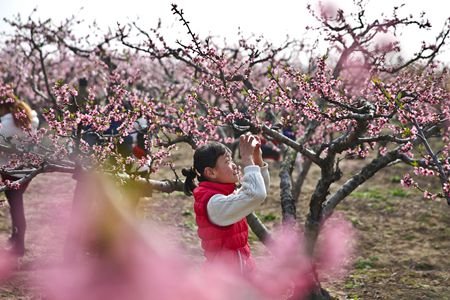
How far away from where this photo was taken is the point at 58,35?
12.7 m

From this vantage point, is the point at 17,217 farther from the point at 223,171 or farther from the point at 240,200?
the point at 240,200

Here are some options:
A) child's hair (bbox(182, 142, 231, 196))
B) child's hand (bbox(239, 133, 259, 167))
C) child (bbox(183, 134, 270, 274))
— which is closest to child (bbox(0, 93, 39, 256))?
child's hair (bbox(182, 142, 231, 196))

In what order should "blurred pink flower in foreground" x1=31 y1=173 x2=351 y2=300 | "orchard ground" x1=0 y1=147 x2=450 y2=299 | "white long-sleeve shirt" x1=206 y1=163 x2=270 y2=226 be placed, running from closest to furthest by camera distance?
1. "blurred pink flower in foreground" x1=31 y1=173 x2=351 y2=300
2. "white long-sleeve shirt" x1=206 y1=163 x2=270 y2=226
3. "orchard ground" x1=0 y1=147 x2=450 y2=299

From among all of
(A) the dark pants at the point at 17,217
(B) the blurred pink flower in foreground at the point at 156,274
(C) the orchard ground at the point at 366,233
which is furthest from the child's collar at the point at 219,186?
(A) the dark pants at the point at 17,217

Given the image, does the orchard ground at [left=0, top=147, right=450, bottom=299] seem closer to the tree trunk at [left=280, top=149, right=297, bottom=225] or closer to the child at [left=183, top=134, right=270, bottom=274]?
the tree trunk at [left=280, top=149, right=297, bottom=225]

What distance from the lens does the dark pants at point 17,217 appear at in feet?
22.8

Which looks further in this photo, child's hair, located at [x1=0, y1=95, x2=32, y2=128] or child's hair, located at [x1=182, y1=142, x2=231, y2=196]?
child's hair, located at [x1=0, y1=95, x2=32, y2=128]

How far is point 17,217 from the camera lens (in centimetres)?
715

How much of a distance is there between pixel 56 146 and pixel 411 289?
4081 mm

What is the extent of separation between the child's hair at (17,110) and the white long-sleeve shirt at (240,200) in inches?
128

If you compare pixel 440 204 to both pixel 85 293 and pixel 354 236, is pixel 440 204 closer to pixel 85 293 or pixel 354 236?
pixel 354 236

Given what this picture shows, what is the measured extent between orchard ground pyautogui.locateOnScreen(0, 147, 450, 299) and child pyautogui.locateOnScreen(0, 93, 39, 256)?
0.30m

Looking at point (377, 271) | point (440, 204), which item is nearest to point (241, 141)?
point (377, 271)

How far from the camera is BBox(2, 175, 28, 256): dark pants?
22.8ft
